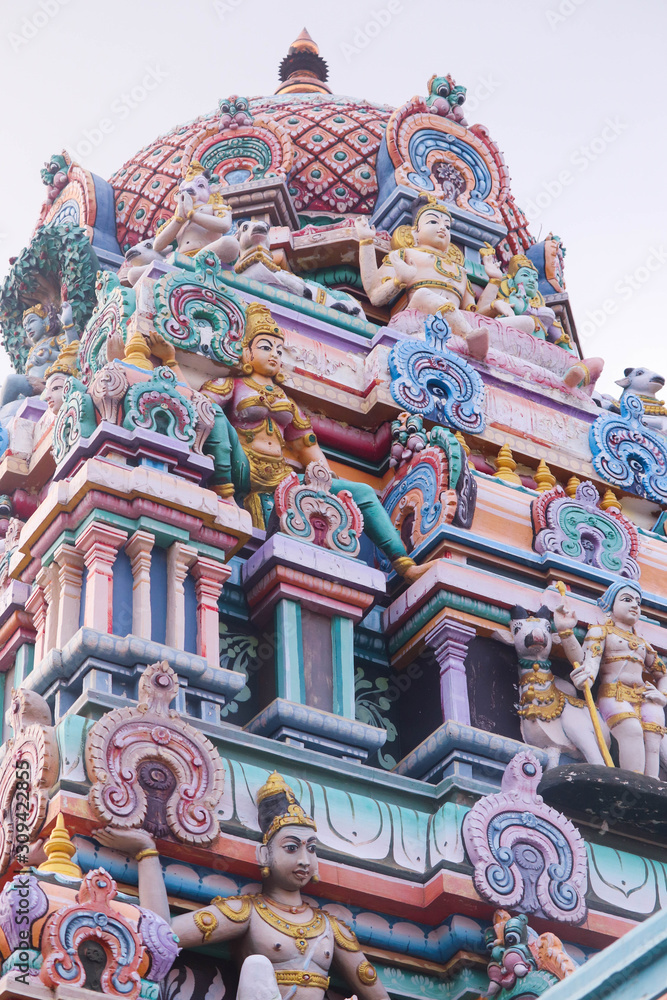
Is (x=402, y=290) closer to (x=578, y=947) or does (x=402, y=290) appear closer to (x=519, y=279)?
(x=519, y=279)

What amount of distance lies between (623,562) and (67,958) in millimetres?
7702

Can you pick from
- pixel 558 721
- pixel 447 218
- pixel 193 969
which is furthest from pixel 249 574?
pixel 447 218

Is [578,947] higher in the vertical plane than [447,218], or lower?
lower

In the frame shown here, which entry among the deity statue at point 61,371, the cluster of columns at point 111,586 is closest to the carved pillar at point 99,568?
the cluster of columns at point 111,586

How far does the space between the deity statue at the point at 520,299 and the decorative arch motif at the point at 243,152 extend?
2727 mm

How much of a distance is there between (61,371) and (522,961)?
8732mm

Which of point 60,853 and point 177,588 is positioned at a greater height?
point 177,588

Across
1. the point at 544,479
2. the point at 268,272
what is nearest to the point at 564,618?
the point at 544,479

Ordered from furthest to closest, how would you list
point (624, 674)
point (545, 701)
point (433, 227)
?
point (433, 227), point (624, 674), point (545, 701)

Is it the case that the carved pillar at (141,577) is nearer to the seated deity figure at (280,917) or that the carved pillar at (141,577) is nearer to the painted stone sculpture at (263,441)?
the painted stone sculpture at (263,441)

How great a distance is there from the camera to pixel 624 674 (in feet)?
52.6

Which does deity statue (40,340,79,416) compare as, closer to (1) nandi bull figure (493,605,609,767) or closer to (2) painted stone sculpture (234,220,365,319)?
(2) painted stone sculpture (234,220,365,319)

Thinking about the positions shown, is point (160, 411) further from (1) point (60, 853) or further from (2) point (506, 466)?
(1) point (60, 853)

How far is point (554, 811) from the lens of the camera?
1420cm
